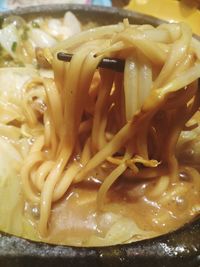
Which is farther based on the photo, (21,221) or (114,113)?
(114,113)

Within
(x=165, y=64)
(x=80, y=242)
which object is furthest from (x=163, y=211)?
(x=165, y=64)

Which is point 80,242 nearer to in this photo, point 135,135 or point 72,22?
point 135,135

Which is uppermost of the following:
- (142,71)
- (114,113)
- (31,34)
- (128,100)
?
(142,71)

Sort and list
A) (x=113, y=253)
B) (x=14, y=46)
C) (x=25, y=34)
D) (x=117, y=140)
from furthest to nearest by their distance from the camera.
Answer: (x=25, y=34), (x=14, y=46), (x=117, y=140), (x=113, y=253)

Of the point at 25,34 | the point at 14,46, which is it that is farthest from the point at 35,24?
the point at 14,46

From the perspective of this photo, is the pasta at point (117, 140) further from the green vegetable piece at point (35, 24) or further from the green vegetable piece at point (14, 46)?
the green vegetable piece at point (35, 24)

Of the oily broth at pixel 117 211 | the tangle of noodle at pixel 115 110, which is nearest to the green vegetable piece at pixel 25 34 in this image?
the tangle of noodle at pixel 115 110

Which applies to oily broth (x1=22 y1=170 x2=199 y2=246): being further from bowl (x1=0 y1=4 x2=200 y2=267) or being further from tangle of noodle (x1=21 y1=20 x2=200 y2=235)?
bowl (x1=0 y1=4 x2=200 y2=267)

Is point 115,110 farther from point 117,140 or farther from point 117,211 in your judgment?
point 117,211

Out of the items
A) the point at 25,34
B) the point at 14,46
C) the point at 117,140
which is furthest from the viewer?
the point at 25,34
